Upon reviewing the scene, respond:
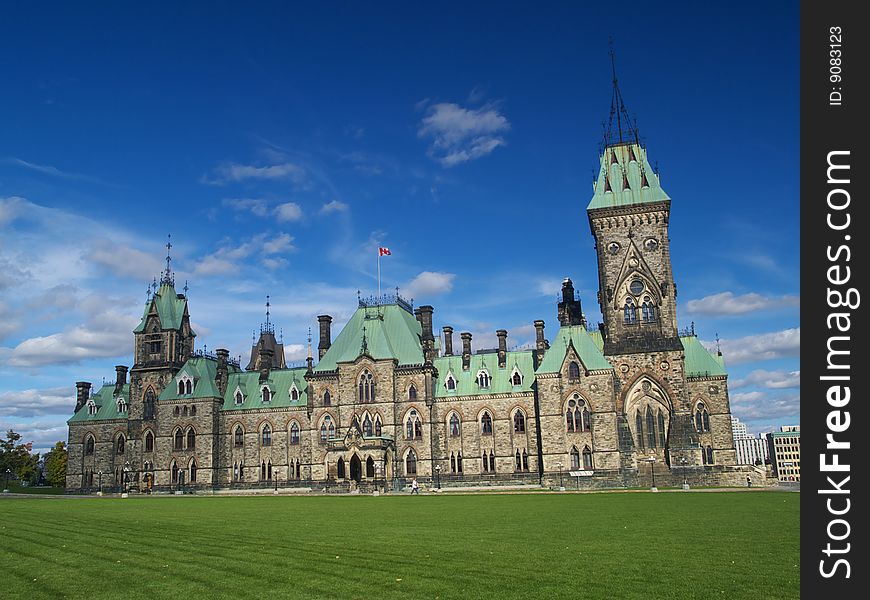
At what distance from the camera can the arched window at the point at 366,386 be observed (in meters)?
67.8

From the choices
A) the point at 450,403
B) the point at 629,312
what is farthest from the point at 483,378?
the point at 629,312

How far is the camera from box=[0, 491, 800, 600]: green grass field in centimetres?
1310

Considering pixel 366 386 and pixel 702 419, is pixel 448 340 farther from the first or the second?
pixel 702 419

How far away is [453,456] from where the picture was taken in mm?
67000

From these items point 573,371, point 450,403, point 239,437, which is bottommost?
point 239,437

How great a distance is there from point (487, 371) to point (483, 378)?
0.81 m

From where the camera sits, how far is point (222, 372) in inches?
3029

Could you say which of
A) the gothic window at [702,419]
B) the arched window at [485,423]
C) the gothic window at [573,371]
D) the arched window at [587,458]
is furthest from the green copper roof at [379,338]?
the gothic window at [702,419]

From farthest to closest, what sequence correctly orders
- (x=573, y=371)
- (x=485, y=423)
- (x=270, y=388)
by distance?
(x=270, y=388) → (x=485, y=423) → (x=573, y=371)

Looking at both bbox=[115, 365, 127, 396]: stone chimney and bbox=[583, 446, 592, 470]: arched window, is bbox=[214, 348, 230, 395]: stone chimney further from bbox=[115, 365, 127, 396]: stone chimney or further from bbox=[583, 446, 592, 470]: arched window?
bbox=[583, 446, 592, 470]: arched window
